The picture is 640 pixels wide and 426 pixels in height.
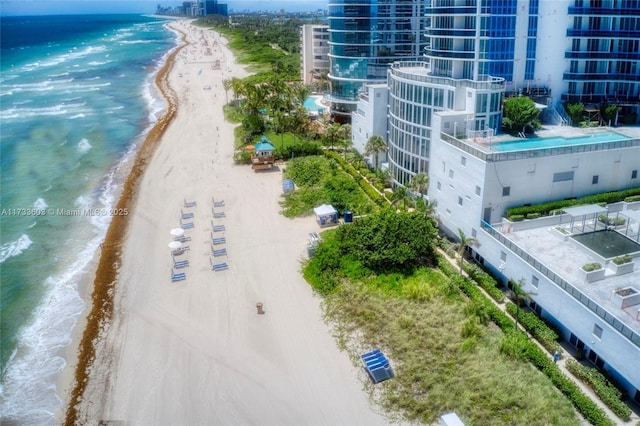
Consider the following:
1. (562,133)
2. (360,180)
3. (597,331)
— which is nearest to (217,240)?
(360,180)

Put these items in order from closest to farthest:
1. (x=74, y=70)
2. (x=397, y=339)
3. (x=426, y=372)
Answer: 1. (x=426, y=372)
2. (x=397, y=339)
3. (x=74, y=70)

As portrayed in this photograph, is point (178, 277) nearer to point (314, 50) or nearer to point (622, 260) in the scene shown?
point (622, 260)

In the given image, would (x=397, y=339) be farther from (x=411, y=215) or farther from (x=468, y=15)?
(x=468, y=15)

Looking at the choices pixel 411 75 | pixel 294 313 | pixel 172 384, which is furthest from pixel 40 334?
pixel 411 75

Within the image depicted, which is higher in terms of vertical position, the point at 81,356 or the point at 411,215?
the point at 411,215

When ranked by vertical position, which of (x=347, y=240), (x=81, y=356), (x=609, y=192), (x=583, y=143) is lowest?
(x=81, y=356)

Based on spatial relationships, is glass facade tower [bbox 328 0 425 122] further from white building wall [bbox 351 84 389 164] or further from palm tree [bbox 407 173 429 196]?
palm tree [bbox 407 173 429 196]
